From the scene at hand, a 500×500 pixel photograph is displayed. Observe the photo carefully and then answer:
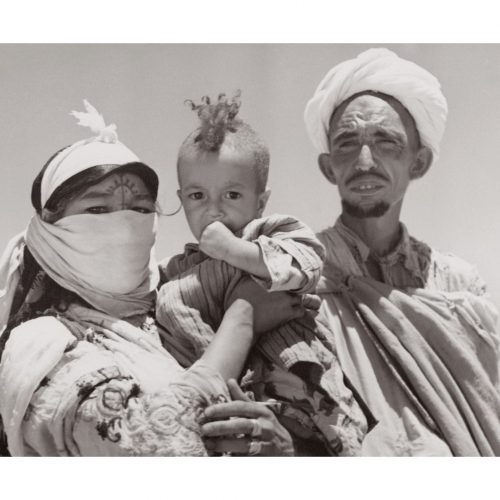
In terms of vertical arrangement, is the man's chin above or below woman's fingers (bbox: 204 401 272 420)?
above

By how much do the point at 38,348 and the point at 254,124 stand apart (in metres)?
0.99

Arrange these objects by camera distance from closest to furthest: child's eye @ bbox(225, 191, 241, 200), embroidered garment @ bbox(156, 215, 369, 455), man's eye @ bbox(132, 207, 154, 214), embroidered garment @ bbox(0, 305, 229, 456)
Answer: embroidered garment @ bbox(0, 305, 229, 456), embroidered garment @ bbox(156, 215, 369, 455), child's eye @ bbox(225, 191, 241, 200), man's eye @ bbox(132, 207, 154, 214)

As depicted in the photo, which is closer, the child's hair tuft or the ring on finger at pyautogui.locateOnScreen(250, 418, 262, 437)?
the ring on finger at pyautogui.locateOnScreen(250, 418, 262, 437)

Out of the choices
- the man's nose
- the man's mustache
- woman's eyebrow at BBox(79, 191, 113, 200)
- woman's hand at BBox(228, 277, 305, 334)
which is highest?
the man's nose

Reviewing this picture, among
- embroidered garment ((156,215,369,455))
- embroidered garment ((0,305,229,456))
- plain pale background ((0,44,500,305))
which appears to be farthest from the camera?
plain pale background ((0,44,500,305))

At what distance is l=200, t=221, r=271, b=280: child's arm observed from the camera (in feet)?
8.96

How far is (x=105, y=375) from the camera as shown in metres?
2.62

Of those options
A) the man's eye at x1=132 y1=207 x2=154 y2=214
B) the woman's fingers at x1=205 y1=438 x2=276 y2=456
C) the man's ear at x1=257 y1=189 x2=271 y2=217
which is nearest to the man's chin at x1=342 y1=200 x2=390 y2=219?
the man's ear at x1=257 y1=189 x2=271 y2=217

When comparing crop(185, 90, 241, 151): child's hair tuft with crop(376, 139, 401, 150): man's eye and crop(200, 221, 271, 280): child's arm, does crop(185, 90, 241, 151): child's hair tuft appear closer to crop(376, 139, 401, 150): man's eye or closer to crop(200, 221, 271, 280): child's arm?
crop(200, 221, 271, 280): child's arm

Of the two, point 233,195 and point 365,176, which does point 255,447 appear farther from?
point 365,176


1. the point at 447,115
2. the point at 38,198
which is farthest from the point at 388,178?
the point at 38,198

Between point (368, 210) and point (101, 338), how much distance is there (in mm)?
972

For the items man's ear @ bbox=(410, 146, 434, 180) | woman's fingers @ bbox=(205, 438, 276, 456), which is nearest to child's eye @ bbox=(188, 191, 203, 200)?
woman's fingers @ bbox=(205, 438, 276, 456)

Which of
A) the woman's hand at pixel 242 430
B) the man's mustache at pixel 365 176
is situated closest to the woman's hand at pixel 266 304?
the woman's hand at pixel 242 430
